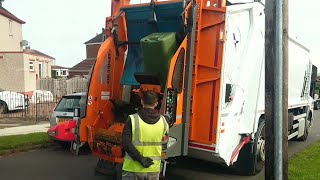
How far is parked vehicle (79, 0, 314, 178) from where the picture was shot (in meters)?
5.58

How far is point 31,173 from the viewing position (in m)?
7.41

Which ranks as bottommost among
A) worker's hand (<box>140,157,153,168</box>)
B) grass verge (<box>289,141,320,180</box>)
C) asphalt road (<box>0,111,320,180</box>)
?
asphalt road (<box>0,111,320,180</box>)

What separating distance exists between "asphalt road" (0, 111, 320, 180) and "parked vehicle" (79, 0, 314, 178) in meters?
0.71

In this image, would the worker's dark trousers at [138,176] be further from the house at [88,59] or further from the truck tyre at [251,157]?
the house at [88,59]

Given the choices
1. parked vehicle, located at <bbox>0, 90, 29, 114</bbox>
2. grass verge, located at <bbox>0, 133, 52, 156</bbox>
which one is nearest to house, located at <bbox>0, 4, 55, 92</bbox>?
parked vehicle, located at <bbox>0, 90, 29, 114</bbox>

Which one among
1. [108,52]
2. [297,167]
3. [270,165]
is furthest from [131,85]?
[297,167]

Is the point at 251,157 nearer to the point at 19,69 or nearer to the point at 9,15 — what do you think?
the point at 19,69

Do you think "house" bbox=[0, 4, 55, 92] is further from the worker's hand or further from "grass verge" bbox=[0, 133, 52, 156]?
the worker's hand

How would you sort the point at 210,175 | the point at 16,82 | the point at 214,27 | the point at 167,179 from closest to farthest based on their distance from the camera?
the point at 214,27 → the point at 167,179 → the point at 210,175 → the point at 16,82

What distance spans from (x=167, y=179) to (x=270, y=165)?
8.83ft

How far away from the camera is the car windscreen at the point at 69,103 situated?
1005 cm

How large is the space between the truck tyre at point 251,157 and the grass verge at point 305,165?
61 cm

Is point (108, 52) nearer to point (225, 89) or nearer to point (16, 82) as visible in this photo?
point (225, 89)

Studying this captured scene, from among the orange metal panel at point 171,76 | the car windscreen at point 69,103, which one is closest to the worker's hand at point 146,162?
the orange metal panel at point 171,76
